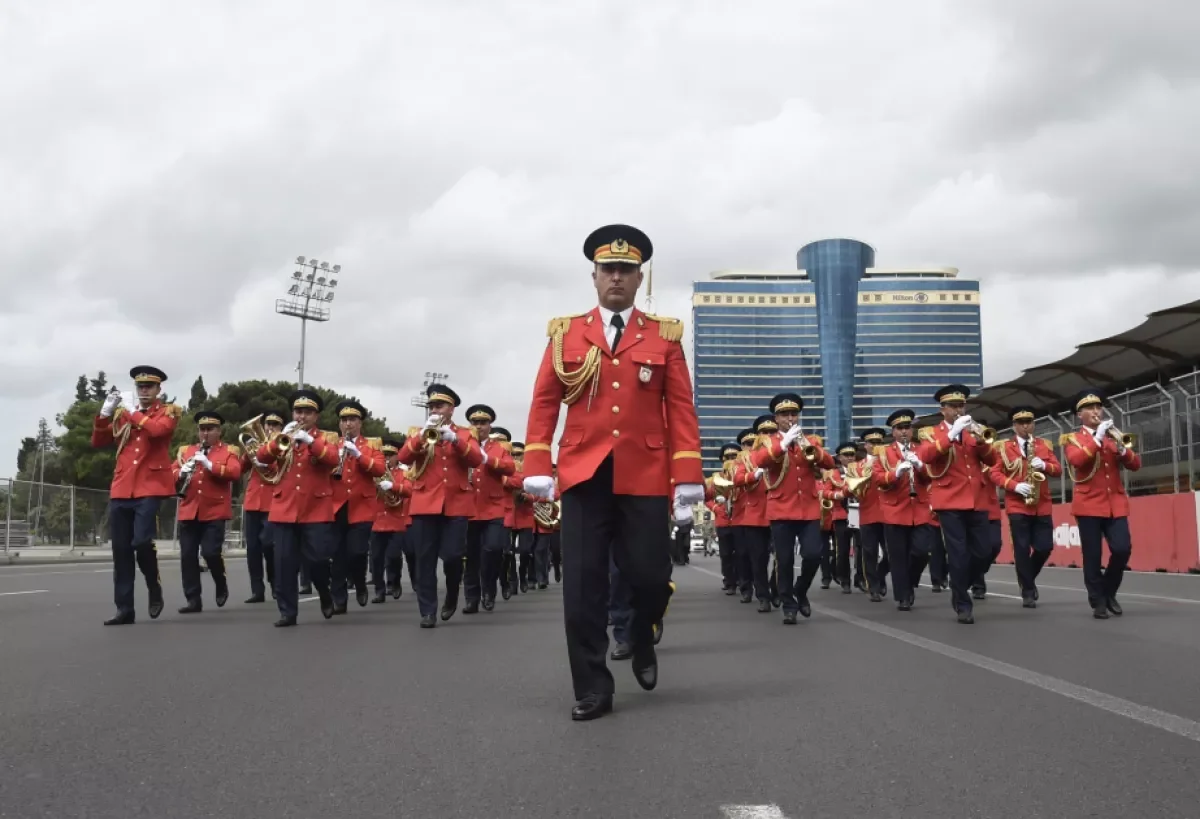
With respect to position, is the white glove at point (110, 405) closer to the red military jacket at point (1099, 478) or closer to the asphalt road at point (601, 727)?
the asphalt road at point (601, 727)

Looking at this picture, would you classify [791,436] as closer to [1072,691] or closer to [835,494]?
[1072,691]

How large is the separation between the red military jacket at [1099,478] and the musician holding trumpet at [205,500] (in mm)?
8450

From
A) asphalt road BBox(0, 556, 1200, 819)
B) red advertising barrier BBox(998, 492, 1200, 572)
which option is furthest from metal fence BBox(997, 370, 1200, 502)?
asphalt road BBox(0, 556, 1200, 819)

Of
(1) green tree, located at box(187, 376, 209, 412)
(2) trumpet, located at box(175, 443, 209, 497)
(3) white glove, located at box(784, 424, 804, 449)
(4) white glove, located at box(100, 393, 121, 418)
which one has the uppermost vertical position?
(1) green tree, located at box(187, 376, 209, 412)

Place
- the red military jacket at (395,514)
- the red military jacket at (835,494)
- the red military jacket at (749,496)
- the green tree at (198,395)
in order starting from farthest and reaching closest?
the green tree at (198,395)
the red military jacket at (835,494)
the red military jacket at (395,514)
the red military jacket at (749,496)

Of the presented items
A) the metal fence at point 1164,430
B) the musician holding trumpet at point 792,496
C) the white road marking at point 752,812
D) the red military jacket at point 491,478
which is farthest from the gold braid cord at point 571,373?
the metal fence at point 1164,430

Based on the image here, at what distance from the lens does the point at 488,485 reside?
42.2ft

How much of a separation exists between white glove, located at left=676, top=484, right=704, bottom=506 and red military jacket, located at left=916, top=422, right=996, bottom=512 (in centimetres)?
543

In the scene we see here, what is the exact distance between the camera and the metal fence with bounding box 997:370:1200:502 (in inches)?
796

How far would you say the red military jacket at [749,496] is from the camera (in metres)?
11.4

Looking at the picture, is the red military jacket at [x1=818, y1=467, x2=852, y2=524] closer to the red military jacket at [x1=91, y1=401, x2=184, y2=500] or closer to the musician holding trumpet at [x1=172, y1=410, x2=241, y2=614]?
the musician holding trumpet at [x1=172, y1=410, x2=241, y2=614]

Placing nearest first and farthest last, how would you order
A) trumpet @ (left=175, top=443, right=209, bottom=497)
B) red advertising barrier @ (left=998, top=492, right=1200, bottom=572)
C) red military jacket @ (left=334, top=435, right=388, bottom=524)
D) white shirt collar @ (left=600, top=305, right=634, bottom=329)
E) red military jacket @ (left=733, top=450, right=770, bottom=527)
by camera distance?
1. white shirt collar @ (left=600, top=305, right=634, bottom=329)
2. red military jacket @ (left=733, top=450, right=770, bottom=527)
3. trumpet @ (left=175, top=443, right=209, bottom=497)
4. red military jacket @ (left=334, top=435, right=388, bottom=524)
5. red advertising barrier @ (left=998, top=492, right=1200, bottom=572)

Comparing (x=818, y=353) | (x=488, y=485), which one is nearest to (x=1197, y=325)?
(x=488, y=485)

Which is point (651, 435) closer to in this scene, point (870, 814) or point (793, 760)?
point (793, 760)
